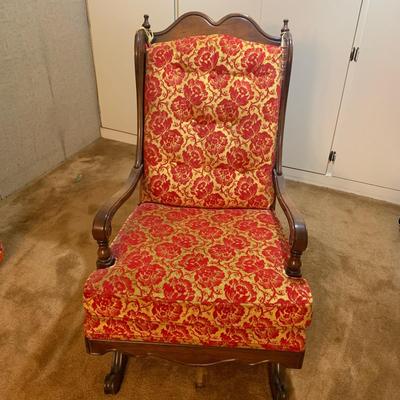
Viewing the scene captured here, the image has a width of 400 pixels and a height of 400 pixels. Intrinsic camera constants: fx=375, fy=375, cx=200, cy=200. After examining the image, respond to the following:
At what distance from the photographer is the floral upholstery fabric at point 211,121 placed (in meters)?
1.45

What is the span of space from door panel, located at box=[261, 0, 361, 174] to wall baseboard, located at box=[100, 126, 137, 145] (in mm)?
1310

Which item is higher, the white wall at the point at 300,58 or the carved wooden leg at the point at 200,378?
the white wall at the point at 300,58

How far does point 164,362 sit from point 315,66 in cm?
186

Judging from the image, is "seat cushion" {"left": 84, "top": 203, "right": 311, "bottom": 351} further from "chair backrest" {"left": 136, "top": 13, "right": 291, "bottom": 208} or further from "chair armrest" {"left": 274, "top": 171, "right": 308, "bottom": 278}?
"chair backrest" {"left": 136, "top": 13, "right": 291, "bottom": 208}

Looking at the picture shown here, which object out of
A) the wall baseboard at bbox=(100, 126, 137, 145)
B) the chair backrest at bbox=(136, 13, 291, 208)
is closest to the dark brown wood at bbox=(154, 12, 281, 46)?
the chair backrest at bbox=(136, 13, 291, 208)

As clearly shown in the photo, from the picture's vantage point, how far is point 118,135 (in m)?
3.20

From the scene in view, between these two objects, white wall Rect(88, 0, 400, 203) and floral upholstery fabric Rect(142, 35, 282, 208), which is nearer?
floral upholstery fabric Rect(142, 35, 282, 208)

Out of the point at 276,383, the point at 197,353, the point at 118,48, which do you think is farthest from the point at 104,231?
the point at 118,48

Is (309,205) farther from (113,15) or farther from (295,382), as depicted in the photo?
(113,15)

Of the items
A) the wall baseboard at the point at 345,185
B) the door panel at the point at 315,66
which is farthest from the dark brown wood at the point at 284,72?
the wall baseboard at the point at 345,185

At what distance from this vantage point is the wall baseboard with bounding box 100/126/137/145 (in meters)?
3.15

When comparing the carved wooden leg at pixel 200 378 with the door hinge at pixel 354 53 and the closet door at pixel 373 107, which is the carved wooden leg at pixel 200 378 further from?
the door hinge at pixel 354 53

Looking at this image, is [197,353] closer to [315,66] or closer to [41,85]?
[315,66]

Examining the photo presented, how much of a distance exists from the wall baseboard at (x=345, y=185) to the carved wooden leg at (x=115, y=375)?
1756 mm
